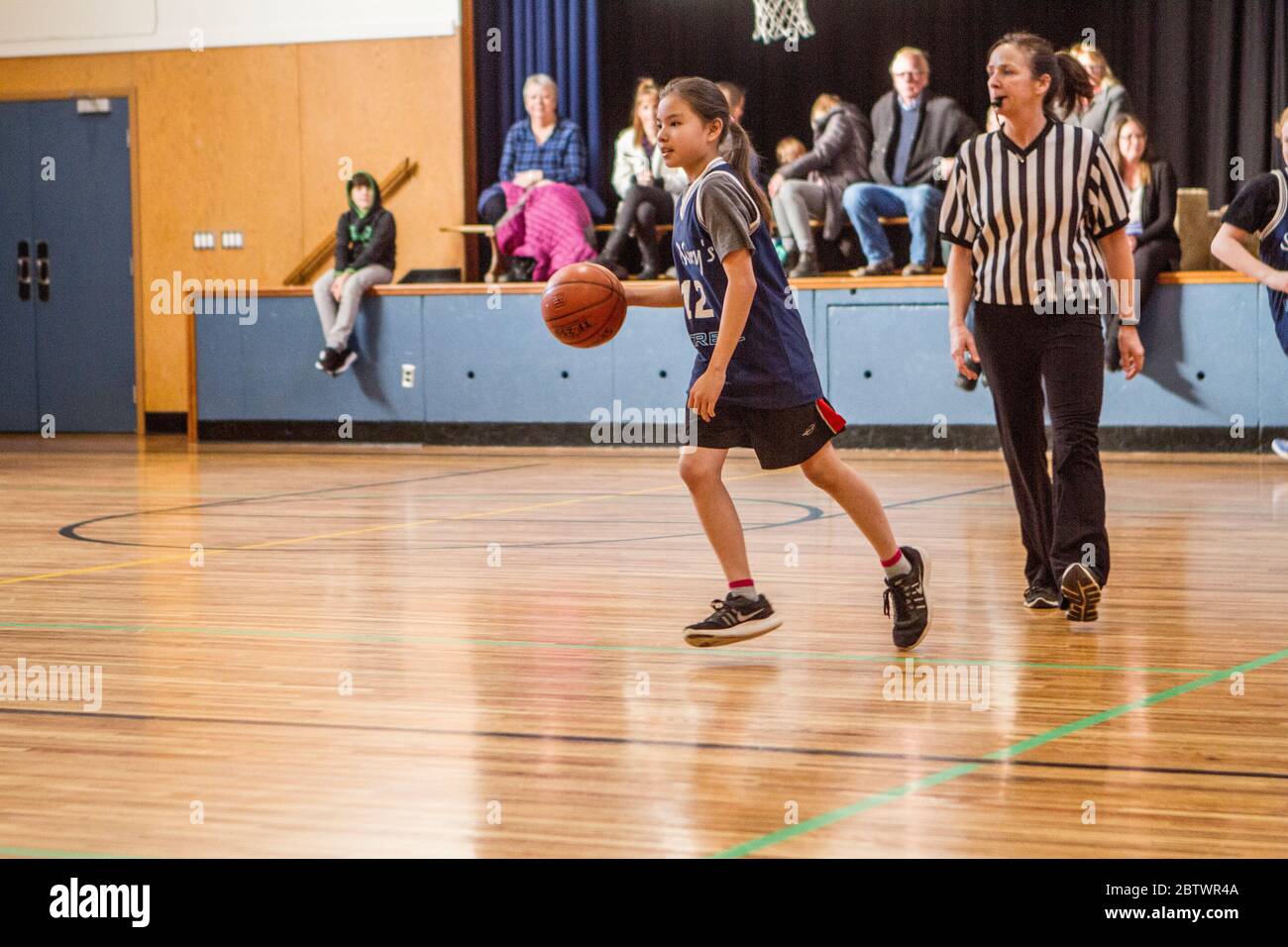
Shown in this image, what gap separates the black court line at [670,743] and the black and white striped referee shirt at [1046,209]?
1.74m

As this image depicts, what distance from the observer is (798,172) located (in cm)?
1081

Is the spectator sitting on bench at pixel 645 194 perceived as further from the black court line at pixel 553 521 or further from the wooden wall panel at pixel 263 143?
the black court line at pixel 553 521

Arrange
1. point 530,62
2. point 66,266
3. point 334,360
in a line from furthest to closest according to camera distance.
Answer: point 66,266
point 530,62
point 334,360

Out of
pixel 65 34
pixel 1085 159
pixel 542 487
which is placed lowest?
pixel 542 487

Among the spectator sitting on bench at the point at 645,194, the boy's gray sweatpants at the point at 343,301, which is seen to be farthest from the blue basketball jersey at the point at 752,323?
the boy's gray sweatpants at the point at 343,301

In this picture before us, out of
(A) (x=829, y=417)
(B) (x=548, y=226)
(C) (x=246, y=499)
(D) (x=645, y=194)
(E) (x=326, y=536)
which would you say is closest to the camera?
(A) (x=829, y=417)

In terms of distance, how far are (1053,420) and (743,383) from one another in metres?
0.95

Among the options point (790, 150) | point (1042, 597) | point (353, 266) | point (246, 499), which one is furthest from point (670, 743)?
point (353, 266)

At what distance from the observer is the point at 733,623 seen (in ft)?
13.3

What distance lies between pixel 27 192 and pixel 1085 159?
37.7ft

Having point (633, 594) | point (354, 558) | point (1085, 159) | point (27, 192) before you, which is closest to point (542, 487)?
point (354, 558)

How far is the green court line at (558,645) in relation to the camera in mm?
3768

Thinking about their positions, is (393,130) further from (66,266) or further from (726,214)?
(726,214)
